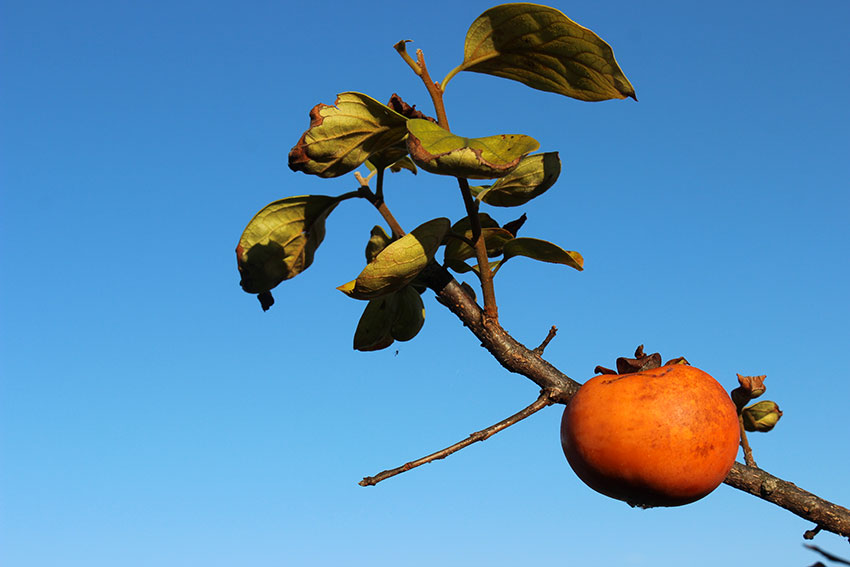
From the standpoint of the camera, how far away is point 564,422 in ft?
7.04

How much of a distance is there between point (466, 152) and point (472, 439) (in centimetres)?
73

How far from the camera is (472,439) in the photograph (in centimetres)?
196

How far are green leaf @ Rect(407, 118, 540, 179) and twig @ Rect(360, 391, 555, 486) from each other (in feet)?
2.18

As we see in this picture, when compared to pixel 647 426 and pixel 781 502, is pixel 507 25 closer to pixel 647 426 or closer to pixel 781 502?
pixel 647 426

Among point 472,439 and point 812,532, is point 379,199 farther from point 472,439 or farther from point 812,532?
point 812,532

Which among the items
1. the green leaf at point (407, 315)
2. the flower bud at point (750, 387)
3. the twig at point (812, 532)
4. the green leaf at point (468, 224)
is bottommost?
the twig at point (812, 532)

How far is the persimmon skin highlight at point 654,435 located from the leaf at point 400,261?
1.93ft

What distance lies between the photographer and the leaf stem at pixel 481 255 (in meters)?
2.04

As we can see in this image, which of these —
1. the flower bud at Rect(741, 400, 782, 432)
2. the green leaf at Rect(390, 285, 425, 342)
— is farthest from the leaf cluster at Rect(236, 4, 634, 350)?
the flower bud at Rect(741, 400, 782, 432)

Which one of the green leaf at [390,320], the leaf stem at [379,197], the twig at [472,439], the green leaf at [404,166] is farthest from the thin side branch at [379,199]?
the twig at [472,439]

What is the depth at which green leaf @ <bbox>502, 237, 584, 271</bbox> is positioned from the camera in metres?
2.20

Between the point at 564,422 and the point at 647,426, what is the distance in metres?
0.25

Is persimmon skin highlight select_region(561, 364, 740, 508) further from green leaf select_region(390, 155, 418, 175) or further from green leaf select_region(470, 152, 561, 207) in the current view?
green leaf select_region(390, 155, 418, 175)

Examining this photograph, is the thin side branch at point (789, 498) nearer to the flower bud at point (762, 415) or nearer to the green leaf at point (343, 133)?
the flower bud at point (762, 415)
